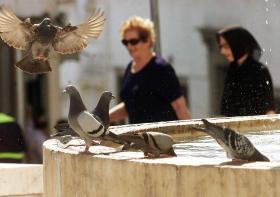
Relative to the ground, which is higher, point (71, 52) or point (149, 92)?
point (71, 52)

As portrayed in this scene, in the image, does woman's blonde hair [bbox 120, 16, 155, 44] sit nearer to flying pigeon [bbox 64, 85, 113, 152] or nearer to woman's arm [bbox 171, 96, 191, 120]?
woman's arm [bbox 171, 96, 191, 120]

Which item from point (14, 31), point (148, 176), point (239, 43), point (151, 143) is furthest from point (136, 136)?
point (239, 43)

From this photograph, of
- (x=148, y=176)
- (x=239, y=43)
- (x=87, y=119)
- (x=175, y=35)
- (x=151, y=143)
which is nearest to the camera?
(x=148, y=176)

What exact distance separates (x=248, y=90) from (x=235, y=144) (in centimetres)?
405

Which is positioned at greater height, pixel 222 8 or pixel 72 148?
pixel 222 8

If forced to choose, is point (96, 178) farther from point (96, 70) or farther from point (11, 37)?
point (96, 70)

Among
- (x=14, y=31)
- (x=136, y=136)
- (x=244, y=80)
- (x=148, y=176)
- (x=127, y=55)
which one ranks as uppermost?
(x=14, y=31)

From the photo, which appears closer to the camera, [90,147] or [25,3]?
[90,147]

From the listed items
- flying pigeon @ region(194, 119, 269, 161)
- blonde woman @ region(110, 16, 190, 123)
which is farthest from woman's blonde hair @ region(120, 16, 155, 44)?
flying pigeon @ region(194, 119, 269, 161)

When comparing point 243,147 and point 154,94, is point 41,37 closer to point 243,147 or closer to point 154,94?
point 243,147

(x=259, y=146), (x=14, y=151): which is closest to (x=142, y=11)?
(x=14, y=151)

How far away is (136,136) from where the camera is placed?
4.31m

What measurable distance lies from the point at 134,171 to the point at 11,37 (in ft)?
4.07

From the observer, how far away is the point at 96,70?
15164 mm
